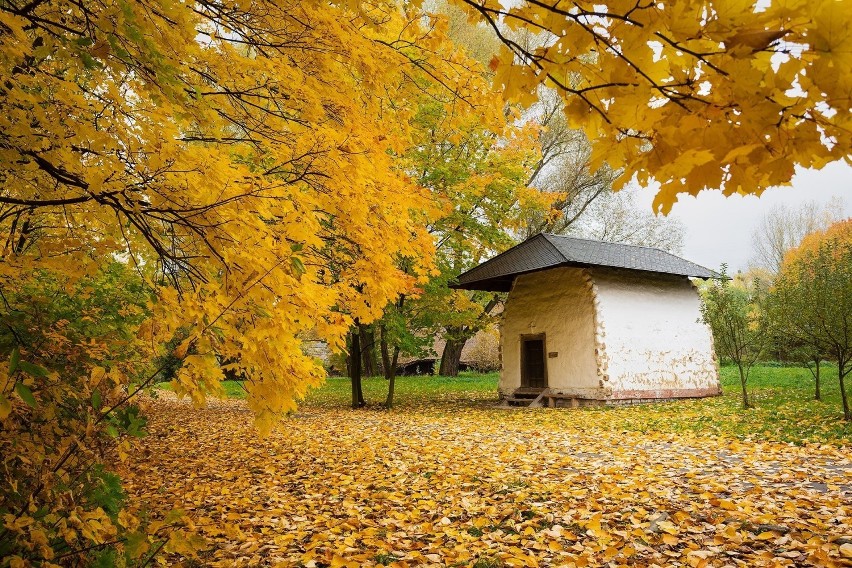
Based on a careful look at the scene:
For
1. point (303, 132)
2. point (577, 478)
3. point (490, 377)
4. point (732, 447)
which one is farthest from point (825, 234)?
point (303, 132)

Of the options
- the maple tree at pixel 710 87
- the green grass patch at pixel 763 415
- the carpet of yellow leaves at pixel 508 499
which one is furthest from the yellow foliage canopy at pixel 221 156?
the green grass patch at pixel 763 415

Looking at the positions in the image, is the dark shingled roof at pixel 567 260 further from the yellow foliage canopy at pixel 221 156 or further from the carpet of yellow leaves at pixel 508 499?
the yellow foliage canopy at pixel 221 156

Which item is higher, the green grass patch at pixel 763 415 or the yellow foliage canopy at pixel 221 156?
the yellow foliage canopy at pixel 221 156

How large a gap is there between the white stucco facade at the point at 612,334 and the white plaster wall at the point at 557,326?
0.03m

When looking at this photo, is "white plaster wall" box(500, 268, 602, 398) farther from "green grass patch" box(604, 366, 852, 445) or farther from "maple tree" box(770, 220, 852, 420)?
"maple tree" box(770, 220, 852, 420)

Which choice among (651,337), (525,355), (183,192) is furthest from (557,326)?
(183,192)

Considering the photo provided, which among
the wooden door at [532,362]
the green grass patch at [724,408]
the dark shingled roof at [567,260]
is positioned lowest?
Answer: the green grass patch at [724,408]

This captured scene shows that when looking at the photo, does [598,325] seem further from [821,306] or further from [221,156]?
[221,156]

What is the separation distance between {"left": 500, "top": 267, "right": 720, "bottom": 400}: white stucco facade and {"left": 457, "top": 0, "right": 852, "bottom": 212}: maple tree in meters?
11.3

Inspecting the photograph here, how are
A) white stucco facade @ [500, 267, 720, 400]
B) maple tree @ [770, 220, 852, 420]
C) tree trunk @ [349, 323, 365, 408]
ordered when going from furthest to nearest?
tree trunk @ [349, 323, 365, 408] < white stucco facade @ [500, 267, 720, 400] < maple tree @ [770, 220, 852, 420]

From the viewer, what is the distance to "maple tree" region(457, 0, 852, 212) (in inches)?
40.4

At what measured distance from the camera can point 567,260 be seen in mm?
11570

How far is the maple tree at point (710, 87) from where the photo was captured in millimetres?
1025

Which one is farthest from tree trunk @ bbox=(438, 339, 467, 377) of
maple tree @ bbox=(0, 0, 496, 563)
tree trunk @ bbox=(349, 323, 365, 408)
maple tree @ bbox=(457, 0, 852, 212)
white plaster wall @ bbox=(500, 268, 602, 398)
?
maple tree @ bbox=(457, 0, 852, 212)
